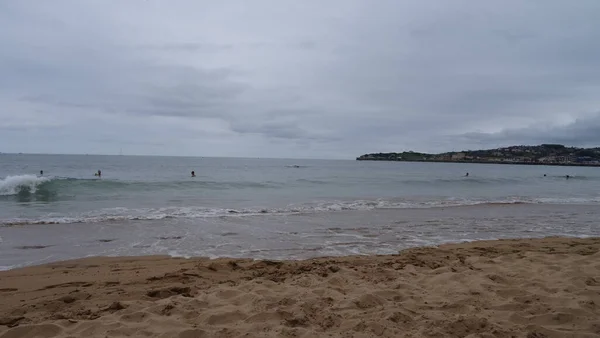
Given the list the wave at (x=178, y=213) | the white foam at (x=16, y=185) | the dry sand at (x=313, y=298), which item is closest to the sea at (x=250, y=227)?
the wave at (x=178, y=213)

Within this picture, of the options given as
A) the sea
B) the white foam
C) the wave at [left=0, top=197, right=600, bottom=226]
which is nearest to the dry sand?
the sea

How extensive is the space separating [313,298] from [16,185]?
24.9 metres

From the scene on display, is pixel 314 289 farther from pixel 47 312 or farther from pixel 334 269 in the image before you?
pixel 47 312

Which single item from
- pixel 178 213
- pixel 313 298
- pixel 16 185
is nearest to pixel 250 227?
pixel 178 213

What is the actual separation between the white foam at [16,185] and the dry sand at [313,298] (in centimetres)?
1867

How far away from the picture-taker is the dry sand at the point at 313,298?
3.77 meters

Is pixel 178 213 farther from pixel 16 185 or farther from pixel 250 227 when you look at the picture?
pixel 16 185

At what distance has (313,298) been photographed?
462cm

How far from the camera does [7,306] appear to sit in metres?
4.90

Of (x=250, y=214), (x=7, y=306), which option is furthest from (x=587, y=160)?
(x=7, y=306)

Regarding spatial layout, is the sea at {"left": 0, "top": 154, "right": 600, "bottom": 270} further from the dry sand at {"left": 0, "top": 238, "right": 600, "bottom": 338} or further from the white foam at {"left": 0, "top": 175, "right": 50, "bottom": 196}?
the white foam at {"left": 0, "top": 175, "right": 50, "bottom": 196}

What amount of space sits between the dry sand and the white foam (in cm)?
1867

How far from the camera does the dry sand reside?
3773 mm

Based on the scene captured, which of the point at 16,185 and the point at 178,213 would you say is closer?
the point at 178,213
